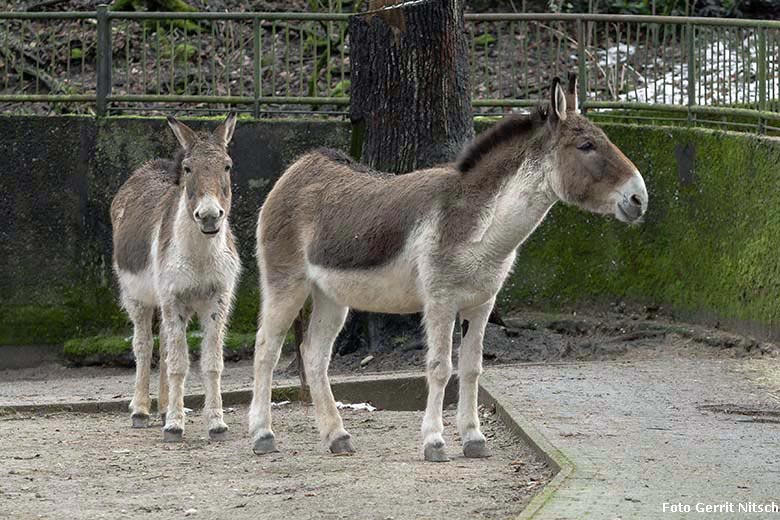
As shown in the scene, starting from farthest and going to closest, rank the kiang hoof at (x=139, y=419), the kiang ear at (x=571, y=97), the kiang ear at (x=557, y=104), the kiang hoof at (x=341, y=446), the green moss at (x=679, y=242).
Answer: the green moss at (x=679, y=242), the kiang hoof at (x=139, y=419), the kiang hoof at (x=341, y=446), the kiang ear at (x=571, y=97), the kiang ear at (x=557, y=104)

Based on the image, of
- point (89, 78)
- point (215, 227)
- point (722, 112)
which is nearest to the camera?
point (215, 227)

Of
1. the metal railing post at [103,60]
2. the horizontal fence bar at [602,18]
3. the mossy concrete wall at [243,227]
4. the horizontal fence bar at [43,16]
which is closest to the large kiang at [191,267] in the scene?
the mossy concrete wall at [243,227]

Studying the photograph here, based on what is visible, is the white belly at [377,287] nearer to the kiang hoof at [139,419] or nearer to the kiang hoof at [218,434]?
the kiang hoof at [218,434]

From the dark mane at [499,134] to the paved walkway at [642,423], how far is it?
161 cm

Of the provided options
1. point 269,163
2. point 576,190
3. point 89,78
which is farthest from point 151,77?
point 576,190

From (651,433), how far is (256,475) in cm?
226

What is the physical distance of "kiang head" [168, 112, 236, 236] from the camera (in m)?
8.80

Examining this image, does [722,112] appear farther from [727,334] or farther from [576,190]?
[576,190]

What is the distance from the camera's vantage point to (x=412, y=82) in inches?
450

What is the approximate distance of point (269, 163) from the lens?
13.4 m

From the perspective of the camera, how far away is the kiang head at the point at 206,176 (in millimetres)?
8797

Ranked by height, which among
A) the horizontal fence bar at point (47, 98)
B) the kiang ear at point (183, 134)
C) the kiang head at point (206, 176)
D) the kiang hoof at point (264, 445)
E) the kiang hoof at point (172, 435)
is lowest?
the kiang hoof at point (172, 435)

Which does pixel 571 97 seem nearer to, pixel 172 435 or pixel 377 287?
pixel 377 287

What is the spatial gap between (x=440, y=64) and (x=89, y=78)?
20.3 ft
